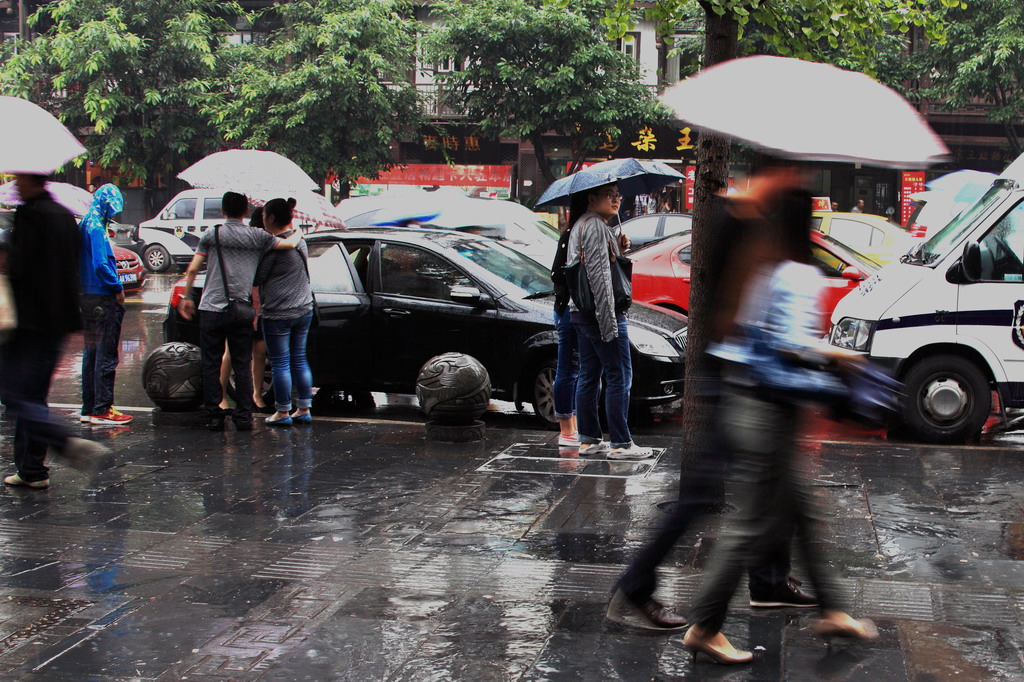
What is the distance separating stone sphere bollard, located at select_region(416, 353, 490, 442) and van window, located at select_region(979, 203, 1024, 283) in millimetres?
3907

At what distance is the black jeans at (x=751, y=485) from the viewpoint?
3.91 metres

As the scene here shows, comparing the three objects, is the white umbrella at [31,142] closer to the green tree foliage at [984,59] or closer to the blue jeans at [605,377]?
the blue jeans at [605,377]

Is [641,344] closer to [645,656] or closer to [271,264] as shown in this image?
[271,264]

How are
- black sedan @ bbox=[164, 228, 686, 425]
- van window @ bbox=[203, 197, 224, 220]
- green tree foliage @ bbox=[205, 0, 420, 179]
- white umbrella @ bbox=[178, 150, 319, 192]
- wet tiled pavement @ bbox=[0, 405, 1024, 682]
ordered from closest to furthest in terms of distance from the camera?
wet tiled pavement @ bbox=[0, 405, 1024, 682]
black sedan @ bbox=[164, 228, 686, 425]
white umbrella @ bbox=[178, 150, 319, 192]
green tree foliage @ bbox=[205, 0, 420, 179]
van window @ bbox=[203, 197, 224, 220]

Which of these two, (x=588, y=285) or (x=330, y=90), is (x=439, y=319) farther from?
(x=330, y=90)

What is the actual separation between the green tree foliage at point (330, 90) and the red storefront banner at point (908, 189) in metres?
13.8

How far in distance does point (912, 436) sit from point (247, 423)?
5.25 metres

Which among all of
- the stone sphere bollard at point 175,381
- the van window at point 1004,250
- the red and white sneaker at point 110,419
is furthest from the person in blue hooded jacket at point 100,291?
the van window at point 1004,250

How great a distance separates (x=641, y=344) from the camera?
9031 millimetres

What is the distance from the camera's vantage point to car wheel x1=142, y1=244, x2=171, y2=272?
2892cm

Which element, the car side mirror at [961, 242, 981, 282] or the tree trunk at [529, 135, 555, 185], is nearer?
the car side mirror at [961, 242, 981, 282]

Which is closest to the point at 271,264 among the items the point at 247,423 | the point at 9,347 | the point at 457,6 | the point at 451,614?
the point at 247,423

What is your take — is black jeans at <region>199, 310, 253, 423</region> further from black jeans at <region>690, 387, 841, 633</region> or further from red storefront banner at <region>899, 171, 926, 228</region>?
red storefront banner at <region>899, 171, 926, 228</region>

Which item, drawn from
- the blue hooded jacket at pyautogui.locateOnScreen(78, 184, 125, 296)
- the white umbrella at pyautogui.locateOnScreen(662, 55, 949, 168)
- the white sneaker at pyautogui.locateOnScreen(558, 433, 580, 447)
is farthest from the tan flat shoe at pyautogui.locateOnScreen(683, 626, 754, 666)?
the blue hooded jacket at pyautogui.locateOnScreen(78, 184, 125, 296)
